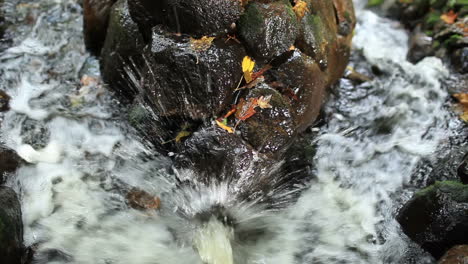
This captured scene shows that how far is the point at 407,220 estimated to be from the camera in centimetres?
454

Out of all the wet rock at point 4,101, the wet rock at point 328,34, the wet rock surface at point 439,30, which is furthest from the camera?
the wet rock surface at point 439,30

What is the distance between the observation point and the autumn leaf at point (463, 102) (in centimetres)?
608

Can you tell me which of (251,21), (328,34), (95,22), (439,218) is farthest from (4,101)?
(439,218)

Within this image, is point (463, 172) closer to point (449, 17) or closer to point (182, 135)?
point (182, 135)

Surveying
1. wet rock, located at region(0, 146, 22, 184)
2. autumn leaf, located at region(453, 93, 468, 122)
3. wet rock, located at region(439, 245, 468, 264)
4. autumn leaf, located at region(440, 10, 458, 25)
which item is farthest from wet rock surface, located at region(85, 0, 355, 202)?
autumn leaf, located at region(440, 10, 458, 25)

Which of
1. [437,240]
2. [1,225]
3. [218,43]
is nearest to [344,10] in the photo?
[218,43]

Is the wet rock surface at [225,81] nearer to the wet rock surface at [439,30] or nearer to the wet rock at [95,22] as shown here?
the wet rock at [95,22]

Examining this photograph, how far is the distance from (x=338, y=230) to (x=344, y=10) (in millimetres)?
3459

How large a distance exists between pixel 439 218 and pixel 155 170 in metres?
3.22

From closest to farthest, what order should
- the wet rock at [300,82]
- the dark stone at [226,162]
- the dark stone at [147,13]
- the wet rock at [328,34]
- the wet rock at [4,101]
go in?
the dark stone at [226,162] < the dark stone at [147,13] < the wet rock at [300,82] < the wet rock at [328,34] < the wet rock at [4,101]

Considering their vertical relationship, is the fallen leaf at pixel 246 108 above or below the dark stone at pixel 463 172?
above

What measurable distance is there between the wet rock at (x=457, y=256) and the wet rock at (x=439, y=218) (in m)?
0.31

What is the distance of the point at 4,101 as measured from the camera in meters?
5.61

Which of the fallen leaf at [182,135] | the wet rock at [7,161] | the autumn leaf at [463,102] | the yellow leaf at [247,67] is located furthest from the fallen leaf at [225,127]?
the autumn leaf at [463,102]
